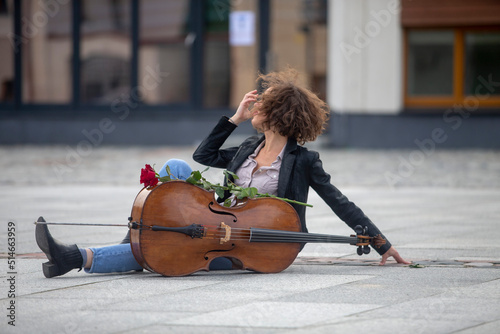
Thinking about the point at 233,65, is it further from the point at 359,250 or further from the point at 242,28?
the point at 359,250

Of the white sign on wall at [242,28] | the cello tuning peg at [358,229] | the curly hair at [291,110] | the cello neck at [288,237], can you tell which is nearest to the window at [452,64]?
the white sign on wall at [242,28]

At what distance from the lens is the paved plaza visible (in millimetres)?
3777

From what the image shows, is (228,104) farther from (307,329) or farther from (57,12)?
(307,329)

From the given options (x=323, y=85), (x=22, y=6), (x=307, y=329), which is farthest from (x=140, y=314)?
(x=22, y=6)

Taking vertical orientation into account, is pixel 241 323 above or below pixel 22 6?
below

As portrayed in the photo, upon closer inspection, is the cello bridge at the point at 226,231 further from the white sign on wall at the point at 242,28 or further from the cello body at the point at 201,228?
the white sign on wall at the point at 242,28

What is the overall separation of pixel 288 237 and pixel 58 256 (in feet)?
4.27

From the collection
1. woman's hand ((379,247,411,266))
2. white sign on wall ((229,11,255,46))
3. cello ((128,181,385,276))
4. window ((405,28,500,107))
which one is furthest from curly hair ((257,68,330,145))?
white sign on wall ((229,11,255,46))

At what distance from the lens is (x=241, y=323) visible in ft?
12.4

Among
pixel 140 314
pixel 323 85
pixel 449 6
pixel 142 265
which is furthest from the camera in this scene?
pixel 323 85

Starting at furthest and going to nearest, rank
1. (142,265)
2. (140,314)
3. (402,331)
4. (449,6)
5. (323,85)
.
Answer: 1. (323,85)
2. (449,6)
3. (142,265)
4. (140,314)
5. (402,331)

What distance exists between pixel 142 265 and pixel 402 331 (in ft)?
5.88

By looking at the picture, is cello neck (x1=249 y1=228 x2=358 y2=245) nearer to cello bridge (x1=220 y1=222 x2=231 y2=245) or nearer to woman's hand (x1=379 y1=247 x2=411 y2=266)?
cello bridge (x1=220 y1=222 x2=231 y2=245)

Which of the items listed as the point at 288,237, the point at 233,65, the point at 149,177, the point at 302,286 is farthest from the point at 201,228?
the point at 233,65
